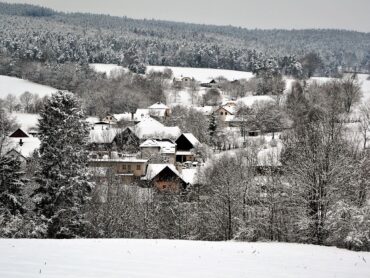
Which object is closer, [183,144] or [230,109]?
[183,144]

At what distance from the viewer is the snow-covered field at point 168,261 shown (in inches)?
370

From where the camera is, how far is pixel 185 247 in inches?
541

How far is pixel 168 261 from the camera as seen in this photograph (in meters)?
11.0

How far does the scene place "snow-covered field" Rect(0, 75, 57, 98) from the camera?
10601cm

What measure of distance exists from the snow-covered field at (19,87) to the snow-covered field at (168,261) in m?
95.6

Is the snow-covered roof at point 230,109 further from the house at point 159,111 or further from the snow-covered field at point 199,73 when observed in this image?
the snow-covered field at point 199,73

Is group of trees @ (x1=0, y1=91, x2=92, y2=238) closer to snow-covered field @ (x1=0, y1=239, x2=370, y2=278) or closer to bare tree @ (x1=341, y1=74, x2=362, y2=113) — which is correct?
snow-covered field @ (x1=0, y1=239, x2=370, y2=278)

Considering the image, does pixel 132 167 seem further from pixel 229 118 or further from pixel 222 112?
pixel 222 112

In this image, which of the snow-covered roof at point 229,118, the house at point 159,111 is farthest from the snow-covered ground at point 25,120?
the snow-covered roof at point 229,118

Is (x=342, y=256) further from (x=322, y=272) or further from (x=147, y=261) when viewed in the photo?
(x=147, y=261)

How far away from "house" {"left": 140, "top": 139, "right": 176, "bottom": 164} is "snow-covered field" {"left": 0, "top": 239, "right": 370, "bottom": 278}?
44.6 metres

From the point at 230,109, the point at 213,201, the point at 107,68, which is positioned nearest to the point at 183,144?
the point at 230,109

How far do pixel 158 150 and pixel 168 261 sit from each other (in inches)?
1955

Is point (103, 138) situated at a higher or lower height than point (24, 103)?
higher
